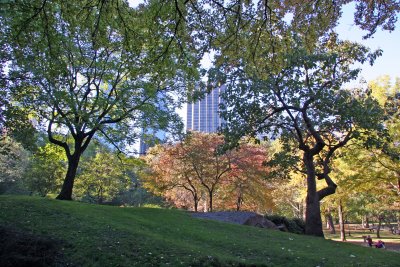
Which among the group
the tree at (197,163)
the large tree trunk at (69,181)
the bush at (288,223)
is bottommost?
the bush at (288,223)

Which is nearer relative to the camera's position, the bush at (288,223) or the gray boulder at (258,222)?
the gray boulder at (258,222)

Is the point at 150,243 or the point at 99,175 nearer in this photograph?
the point at 150,243

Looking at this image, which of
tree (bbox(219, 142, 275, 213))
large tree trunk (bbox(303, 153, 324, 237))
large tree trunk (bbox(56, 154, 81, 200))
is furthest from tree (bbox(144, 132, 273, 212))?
large tree trunk (bbox(303, 153, 324, 237))

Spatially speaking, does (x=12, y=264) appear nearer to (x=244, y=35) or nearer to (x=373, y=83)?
(x=244, y=35)

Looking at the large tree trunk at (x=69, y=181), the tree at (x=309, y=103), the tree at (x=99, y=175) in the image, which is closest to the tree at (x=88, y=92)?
the large tree trunk at (x=69, y=181)

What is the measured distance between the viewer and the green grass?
6637mm

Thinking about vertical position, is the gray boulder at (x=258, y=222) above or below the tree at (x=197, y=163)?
below

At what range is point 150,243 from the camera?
772 cm

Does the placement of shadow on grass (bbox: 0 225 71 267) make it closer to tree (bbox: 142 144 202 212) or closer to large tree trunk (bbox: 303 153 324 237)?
large tree trunk (bbox: 303 153 324 237)

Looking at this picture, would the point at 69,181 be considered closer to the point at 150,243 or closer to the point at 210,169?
the point at 150,243

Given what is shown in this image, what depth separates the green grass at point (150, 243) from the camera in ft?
21.8

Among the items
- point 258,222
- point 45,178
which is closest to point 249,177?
point 258,222

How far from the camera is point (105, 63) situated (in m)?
14.7

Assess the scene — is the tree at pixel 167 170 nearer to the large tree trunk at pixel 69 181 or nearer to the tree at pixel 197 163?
the tree at pixel 197 163
